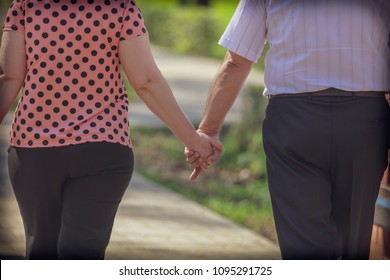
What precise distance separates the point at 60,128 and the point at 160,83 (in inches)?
15.7

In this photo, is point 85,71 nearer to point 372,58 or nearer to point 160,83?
point 160,83

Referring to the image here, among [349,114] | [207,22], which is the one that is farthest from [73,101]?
[207,22]

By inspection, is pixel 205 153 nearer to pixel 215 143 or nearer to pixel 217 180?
pixel 215 143

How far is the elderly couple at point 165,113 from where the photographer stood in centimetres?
364

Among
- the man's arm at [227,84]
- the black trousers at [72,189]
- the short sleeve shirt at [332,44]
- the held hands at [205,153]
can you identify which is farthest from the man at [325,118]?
the black trousers at [72,189]

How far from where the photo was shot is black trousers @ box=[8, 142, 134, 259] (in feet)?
12.0

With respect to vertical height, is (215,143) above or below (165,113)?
below

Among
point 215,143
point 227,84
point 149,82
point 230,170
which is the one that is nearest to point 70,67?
point 149,82

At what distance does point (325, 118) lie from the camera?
148 inches

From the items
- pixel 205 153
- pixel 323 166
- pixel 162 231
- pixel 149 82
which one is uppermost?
pixel 149 82

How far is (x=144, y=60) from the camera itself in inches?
146

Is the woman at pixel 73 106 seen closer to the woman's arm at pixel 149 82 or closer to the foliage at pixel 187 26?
the woman's arm at pixel 149 82

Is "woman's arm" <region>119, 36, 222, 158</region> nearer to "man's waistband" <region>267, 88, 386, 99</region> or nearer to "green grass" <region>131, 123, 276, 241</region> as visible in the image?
"man's waistband" <region>267, 88, 386, 99</region>

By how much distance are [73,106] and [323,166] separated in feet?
3.06
